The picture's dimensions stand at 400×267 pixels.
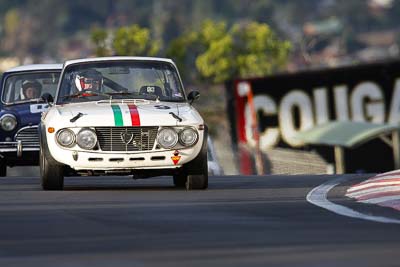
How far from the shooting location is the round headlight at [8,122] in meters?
20.3

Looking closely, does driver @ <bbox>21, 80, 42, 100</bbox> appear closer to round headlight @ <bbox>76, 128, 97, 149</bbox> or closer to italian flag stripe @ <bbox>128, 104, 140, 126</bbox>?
italian flag stripe @ <bbox>128, 104, 140, 126</bbox>

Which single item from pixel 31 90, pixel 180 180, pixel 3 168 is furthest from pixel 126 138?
pixel 31 90

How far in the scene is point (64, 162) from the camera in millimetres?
15641

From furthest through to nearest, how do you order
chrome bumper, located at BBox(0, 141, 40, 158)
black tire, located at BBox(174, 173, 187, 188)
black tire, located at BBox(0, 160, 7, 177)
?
1. black tire, located at BBox(0, 160, 7, 177)
2. chrome bumper, located at BBox(0, 141, 40, 158)
3. black tire, located at BBox(174, 173, 187, 188)

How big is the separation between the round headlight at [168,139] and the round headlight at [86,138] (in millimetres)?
640

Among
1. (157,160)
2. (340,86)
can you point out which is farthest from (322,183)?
(340,86)

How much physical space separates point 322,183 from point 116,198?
307 cm

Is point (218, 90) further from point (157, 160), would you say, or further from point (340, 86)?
point (157, 160)

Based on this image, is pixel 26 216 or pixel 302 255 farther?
pixel 26 216

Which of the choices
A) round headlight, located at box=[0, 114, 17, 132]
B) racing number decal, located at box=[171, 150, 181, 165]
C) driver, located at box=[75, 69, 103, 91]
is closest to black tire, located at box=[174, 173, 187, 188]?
racing number decal, located at box=[171, 150, 181, 165]

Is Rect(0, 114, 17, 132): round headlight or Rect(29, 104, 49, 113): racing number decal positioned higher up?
Rect(29, 104, 49, 113): racing number decal

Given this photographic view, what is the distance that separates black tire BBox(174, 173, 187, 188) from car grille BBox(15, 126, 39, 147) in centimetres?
381

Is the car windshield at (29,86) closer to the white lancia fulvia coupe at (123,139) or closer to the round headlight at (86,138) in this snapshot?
the white lancia fulvia coupe at (123,139)

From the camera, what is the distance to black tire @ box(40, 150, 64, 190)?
51.9 feet
